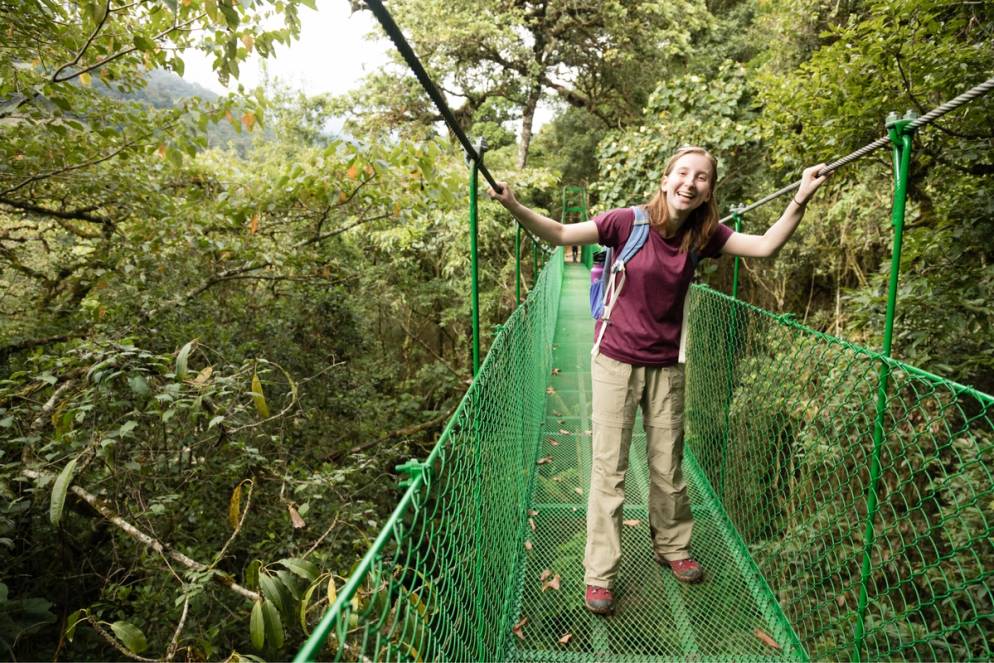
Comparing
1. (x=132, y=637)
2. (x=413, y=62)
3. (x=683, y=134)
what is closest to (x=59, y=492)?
(x=132, y=637)

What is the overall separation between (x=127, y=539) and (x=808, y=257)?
5.61 m

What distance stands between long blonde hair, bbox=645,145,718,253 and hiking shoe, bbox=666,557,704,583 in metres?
0.91

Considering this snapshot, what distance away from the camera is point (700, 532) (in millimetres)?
1876

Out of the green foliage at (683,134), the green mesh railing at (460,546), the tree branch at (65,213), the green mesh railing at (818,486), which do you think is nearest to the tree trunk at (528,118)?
the green foliage at (683,134)

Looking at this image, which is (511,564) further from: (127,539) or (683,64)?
(683,64)

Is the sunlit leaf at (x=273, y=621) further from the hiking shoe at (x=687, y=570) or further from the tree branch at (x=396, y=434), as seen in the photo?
the tree branch at (x=396, y=434)

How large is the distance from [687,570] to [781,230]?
3.25 feet

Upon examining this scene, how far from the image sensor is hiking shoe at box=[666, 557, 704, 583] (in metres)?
1.57

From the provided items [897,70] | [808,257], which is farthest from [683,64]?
[897,70]

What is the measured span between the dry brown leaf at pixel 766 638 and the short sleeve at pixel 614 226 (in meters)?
1.08

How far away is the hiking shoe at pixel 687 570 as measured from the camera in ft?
5.15

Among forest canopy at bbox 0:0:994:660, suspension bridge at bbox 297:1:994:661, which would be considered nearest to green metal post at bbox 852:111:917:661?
suspension bridge at bbox 297:1:994:661

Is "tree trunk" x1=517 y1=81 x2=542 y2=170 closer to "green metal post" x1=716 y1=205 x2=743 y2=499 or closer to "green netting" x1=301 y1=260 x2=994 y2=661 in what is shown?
"green netting" x1=301 y1=260 x2=994 y2=661

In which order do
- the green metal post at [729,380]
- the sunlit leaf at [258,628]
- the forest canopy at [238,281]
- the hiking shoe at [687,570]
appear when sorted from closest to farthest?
the sunlit leaf at [258,628], the hiking shoe at [687,570], the forest canopy at [238,281], the green metal post at [729,380]
